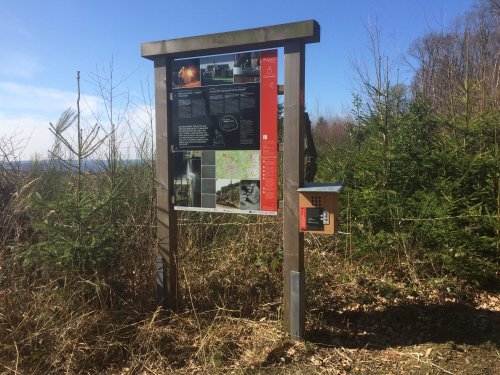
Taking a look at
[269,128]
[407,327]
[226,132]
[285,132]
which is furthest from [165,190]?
[407,327]

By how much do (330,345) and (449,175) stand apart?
3.09m

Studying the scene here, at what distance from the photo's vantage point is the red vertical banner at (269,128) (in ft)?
12.1

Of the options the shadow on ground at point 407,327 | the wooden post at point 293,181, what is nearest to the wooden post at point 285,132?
the wooden post at point 293,181

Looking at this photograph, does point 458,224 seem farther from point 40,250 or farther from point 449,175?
point 40,250

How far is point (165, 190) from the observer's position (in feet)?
13.9

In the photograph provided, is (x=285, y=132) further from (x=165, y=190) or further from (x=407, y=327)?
(x=407, y=327)

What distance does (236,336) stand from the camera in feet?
12.9

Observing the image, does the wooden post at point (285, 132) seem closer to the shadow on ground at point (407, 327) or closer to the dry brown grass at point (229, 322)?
the dry brown grass at point (229, 322)

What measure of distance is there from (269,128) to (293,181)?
54cm

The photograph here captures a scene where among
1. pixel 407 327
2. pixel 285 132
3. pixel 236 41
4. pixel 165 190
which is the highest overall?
pixel 236 41

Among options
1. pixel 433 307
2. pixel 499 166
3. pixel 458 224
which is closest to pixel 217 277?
pixel 433 307

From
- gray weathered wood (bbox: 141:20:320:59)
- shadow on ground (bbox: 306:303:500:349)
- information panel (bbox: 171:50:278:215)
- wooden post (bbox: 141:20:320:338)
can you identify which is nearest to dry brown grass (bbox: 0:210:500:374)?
shadow on ground (bbox: 306:303:500:349)

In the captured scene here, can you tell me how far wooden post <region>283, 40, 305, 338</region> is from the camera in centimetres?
357

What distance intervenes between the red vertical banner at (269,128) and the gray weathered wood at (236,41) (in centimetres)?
13
